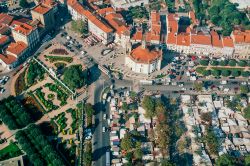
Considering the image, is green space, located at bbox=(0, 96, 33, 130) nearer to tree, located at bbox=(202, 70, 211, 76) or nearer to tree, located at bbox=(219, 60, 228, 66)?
tree, located at bbox=(202, 70, 211, 76)

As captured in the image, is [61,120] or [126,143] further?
[61,120]

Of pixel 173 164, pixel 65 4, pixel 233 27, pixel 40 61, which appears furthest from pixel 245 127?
pixel 65 4

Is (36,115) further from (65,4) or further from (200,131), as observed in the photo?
(65,4)

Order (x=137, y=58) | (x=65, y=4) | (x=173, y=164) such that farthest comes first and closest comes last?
(x=65, y=4) → (x=137, y=58) → (x=173, y=164)

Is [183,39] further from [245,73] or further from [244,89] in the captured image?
[244,89]

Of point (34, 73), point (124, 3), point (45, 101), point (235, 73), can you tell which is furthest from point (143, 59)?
point (124, 3)
